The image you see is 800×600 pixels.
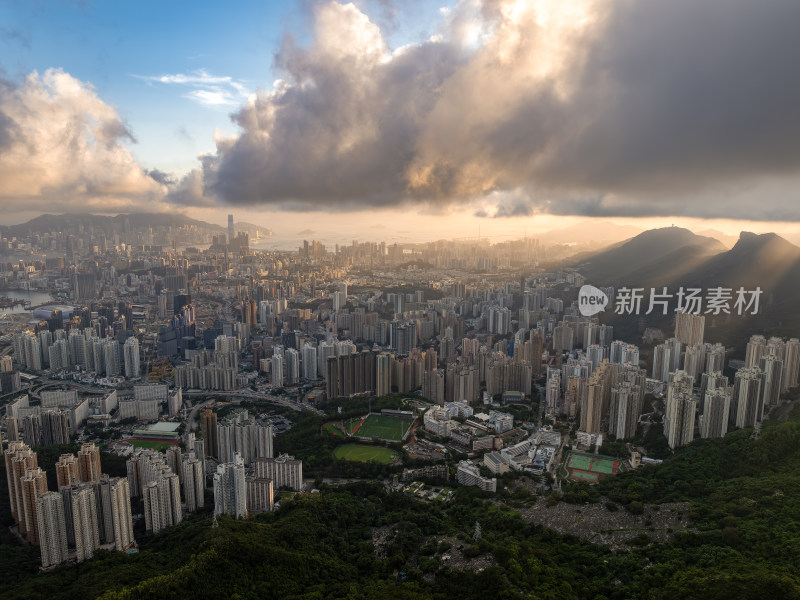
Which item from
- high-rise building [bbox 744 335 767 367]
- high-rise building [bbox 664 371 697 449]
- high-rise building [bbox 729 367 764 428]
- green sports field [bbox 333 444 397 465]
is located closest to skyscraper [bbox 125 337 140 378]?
green sports field [bbox 333 444 397 465]

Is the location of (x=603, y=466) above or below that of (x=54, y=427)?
below

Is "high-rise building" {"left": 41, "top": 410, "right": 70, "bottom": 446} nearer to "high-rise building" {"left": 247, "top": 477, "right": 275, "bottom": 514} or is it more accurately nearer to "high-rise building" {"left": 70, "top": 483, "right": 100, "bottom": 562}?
"high-rise building" {"left": 70, "top": 483, "right": 100, "bottom": 562}

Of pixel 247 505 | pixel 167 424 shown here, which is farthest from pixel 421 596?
pixel 167 424

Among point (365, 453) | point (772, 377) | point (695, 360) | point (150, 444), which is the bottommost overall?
point (150, 444)

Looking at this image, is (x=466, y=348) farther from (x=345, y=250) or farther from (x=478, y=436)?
(x=345, y=250)

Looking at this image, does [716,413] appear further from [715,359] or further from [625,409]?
[715,359]

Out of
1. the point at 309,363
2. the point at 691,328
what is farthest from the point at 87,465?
the point at 691,328
